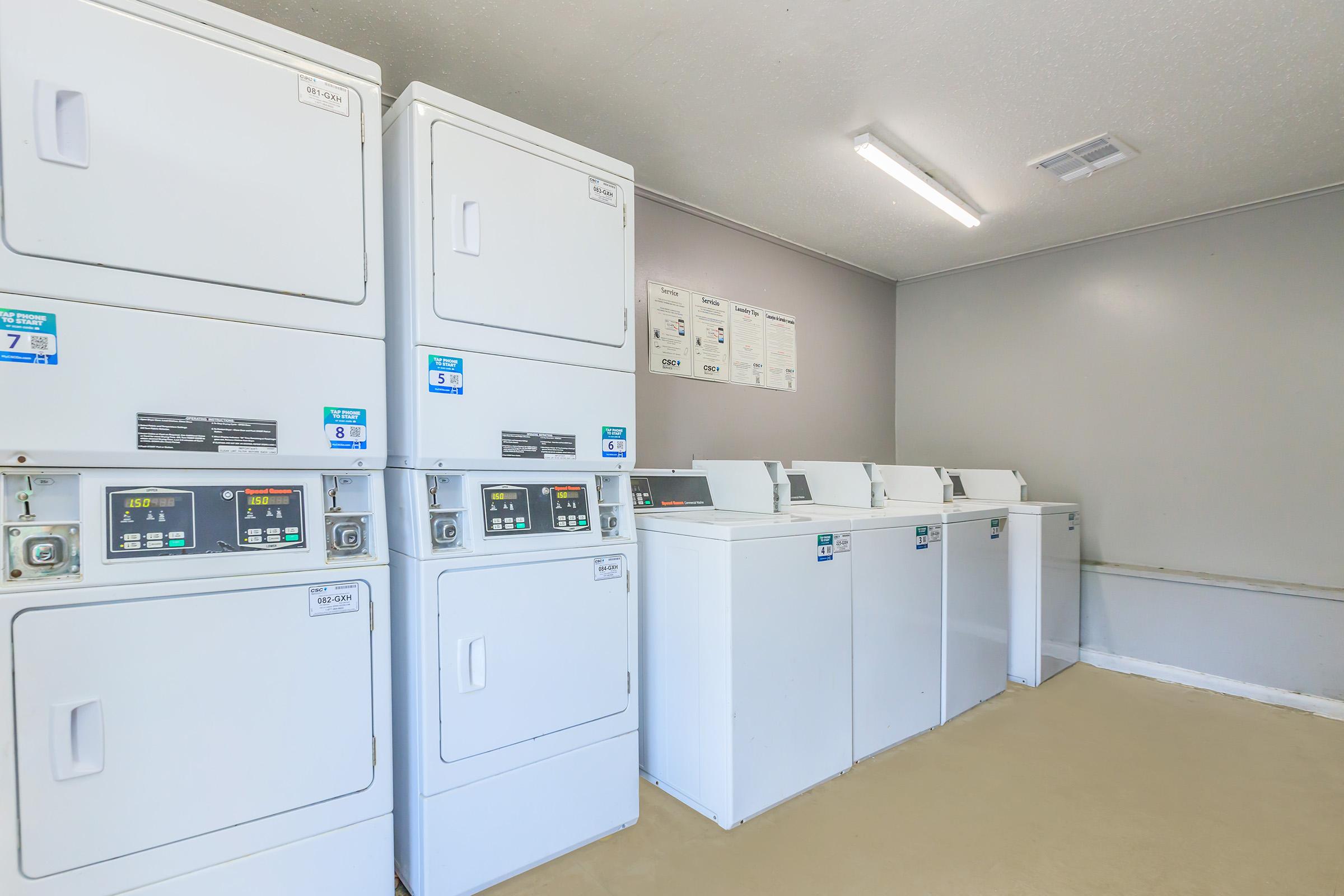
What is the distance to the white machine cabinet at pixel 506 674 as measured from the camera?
1.65 metres

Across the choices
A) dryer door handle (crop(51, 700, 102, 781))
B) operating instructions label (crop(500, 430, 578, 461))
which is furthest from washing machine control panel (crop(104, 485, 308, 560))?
operating instructions label (crop(500, 430, 578, 461))

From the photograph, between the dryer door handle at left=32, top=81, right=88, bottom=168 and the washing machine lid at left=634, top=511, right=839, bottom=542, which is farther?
the washing machine lid at left=634, top=511, right=839, bottom=542

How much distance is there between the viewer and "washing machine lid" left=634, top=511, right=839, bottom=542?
6.70 ft

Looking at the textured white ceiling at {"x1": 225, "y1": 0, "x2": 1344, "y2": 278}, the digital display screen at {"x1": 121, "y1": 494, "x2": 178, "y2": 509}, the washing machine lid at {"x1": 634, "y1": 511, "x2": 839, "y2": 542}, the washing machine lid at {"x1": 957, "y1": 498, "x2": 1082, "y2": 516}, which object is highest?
the textured white ceiling at {"x1": 225, "y1": 0, "x2": 1344, "y2": 278}

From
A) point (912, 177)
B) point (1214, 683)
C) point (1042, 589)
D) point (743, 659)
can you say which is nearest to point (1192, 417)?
point (1042, 589)

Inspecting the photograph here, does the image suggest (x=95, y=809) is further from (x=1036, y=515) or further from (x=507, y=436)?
(x=1036, y=515)

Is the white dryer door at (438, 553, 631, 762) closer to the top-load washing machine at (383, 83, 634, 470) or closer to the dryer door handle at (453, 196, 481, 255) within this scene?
the top-load washing machine at (383, 83, 634, 470)

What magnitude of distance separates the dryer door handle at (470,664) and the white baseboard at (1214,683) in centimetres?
383

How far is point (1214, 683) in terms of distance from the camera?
3354 millimetres

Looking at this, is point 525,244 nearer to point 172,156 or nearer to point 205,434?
point 172,156

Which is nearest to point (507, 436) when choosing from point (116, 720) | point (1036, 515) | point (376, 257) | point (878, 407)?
point (376, 257)

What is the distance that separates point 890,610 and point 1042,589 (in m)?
1.40

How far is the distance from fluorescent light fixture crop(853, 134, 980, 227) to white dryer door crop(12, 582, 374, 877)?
253cm

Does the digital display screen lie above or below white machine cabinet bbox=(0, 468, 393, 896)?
above
